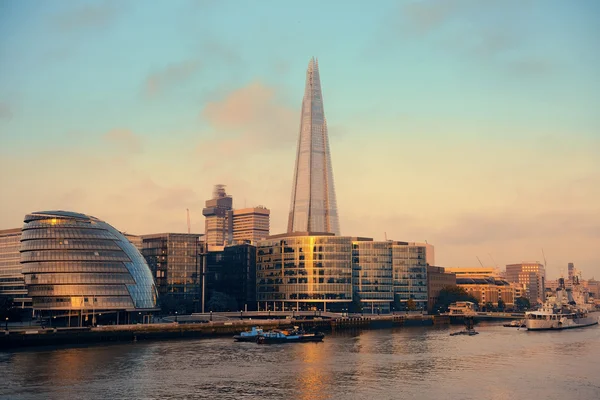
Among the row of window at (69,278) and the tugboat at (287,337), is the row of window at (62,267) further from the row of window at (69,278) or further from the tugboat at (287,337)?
the tugboat at (287,337)

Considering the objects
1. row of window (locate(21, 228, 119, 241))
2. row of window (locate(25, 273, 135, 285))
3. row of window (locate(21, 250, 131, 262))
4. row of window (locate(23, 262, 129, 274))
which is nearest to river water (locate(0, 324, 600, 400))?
row of window (locate(25, 273, 135, 285))

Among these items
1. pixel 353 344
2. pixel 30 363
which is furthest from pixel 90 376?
pixel 353 344

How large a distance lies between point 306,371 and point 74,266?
262 ft

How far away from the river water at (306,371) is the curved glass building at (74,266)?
90.4ft

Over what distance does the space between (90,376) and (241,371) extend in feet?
65.6

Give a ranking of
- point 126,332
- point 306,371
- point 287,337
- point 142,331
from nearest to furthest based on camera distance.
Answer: point 306,371 < point 126,332 < point 142,331 < point 287,337

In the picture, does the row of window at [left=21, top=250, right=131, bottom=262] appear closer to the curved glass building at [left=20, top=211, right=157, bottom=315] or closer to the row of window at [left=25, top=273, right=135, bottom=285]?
the curved glass building at [left=20, top=211, right=157, bottom=315]

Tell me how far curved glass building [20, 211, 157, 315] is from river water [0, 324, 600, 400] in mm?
27559

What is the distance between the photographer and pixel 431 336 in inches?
6555

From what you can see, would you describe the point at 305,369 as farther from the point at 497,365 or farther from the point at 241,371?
the point at 497,365

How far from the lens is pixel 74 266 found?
15925 centimetres

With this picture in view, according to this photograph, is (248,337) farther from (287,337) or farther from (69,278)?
(69,278)

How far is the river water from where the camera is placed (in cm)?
8044

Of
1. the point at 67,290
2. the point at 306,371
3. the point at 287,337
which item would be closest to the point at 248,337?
the point at 287,337
